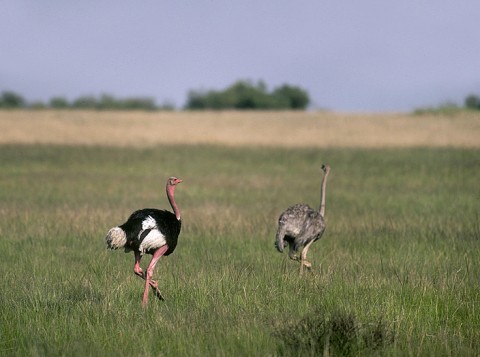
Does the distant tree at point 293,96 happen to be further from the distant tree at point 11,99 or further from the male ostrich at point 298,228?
the male ostrich at point 298,228

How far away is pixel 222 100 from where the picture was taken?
110 m

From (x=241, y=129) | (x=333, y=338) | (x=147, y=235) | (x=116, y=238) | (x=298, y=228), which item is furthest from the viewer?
(x=241, y=129)

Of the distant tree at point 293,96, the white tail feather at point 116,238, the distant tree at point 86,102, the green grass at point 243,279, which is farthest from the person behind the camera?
the distant tree at point 293,96

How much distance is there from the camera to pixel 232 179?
110ft

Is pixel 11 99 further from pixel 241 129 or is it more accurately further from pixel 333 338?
pixel 333 338

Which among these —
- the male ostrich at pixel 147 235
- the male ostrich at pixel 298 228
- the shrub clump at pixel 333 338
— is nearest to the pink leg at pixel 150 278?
the male ostrich at pixel 147 235

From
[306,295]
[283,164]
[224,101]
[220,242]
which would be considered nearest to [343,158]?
[283,164]

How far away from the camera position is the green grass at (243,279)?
9.05m

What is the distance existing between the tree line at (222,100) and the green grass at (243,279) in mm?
74242

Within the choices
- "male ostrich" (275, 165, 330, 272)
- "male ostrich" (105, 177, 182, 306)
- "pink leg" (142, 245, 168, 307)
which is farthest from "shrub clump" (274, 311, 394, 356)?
"male ostrich" (275, 165, 330, 272)

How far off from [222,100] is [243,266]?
9751 cm

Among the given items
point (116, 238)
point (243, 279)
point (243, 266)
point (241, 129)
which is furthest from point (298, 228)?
point (241, 129)

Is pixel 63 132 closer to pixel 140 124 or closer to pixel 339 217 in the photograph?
pixel 140 124

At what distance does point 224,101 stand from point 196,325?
332 feet
